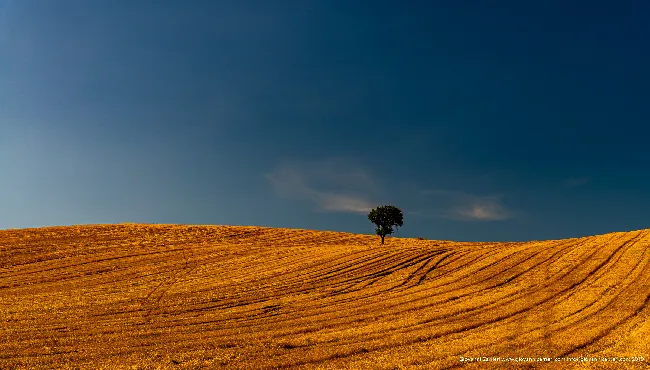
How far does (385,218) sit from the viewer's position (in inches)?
2768

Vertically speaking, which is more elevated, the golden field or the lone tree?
the lone tree

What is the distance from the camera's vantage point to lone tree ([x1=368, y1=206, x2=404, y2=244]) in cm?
7025

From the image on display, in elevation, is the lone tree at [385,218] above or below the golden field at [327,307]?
above

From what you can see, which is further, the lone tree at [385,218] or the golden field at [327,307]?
the lone tree at [385,218]

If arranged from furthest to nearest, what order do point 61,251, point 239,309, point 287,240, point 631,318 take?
1. point 287,240
2. point 61,251
3. point 239,309
4. point 631,318

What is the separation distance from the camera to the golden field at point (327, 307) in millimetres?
19062

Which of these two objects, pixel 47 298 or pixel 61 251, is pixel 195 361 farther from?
pixel 61 251

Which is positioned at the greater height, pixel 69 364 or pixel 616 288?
pixel 616 288

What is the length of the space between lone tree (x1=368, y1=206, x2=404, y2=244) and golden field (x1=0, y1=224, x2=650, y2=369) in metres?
20.6

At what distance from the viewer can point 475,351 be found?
747 inches

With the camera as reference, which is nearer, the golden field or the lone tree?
the golden field

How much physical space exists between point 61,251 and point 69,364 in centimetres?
4111

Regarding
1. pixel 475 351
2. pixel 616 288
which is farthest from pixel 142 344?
pixel 616 288

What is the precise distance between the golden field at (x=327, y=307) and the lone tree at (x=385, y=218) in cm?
2062
